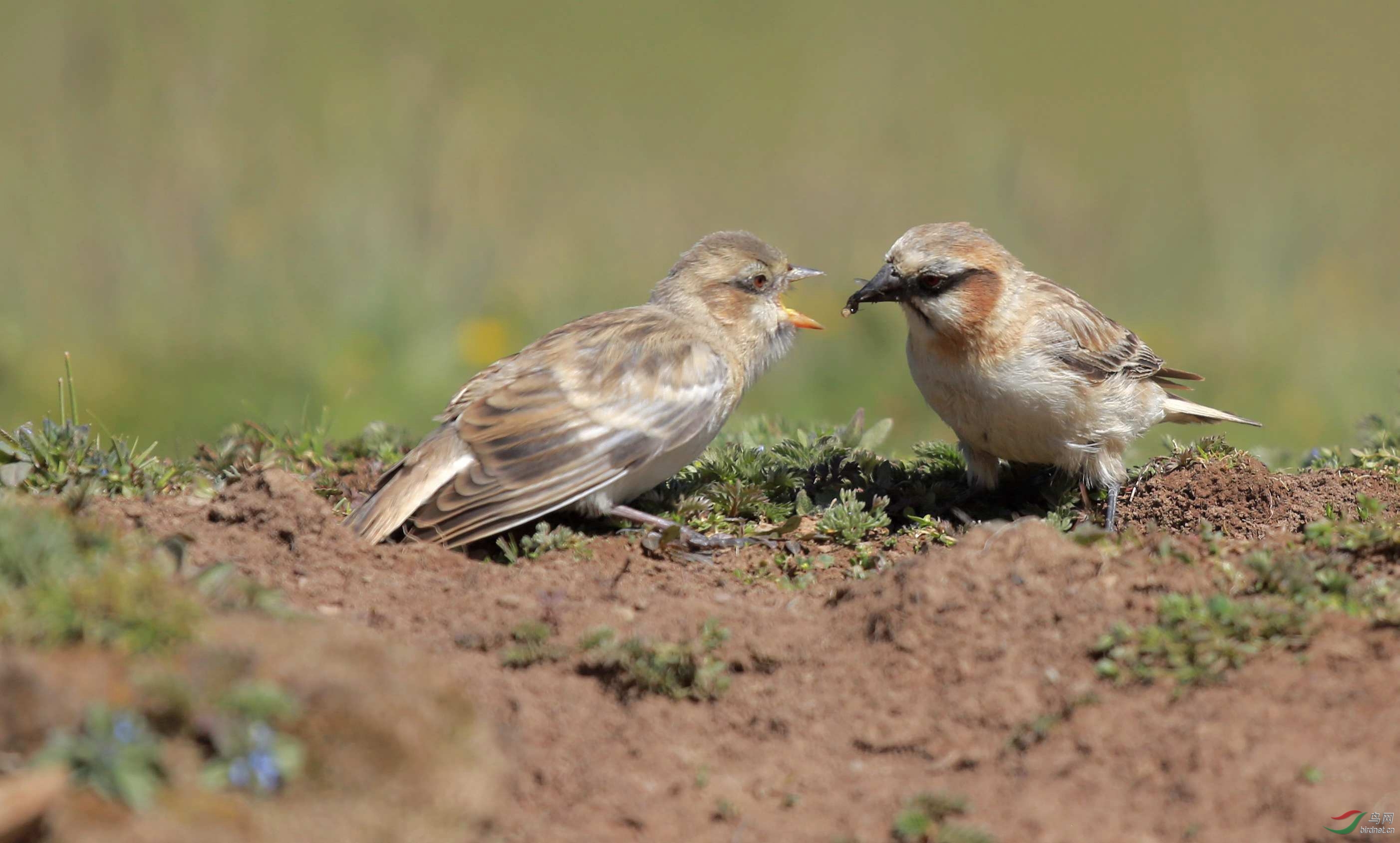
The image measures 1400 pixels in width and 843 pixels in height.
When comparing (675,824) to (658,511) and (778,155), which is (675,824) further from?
(778,155)

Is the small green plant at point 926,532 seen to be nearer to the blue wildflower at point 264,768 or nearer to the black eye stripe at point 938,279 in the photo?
the black eye stripe at point 938,279

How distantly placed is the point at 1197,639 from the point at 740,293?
12.2 ft

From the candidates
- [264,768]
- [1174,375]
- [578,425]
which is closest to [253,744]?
[264,768]

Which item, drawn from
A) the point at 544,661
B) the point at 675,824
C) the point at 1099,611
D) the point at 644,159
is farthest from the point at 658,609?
the point at 644,159

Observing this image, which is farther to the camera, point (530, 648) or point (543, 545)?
point (543, 545)

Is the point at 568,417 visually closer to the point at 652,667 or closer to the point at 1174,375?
the point at 652,667

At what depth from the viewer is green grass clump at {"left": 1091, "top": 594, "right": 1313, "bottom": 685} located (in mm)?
4125

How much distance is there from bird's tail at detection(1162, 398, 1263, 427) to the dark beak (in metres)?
1.91

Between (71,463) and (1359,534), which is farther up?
(1359,534)

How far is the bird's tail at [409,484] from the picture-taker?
5891 millimetres

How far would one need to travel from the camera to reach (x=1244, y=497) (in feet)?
21.2

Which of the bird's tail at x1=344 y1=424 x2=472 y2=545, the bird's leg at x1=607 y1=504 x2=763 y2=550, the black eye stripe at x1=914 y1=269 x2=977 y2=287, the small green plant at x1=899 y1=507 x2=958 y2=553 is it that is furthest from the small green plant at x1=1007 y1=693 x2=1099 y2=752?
the black eye stripe at x1=914 y1=269 x2=977 y2=287

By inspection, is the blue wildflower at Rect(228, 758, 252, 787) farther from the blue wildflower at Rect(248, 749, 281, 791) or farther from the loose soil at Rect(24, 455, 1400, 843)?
the loose soil at Rect(24, 455, 1400, 843)

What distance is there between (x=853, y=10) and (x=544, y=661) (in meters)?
12.4
